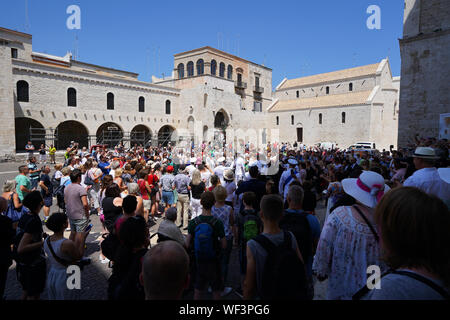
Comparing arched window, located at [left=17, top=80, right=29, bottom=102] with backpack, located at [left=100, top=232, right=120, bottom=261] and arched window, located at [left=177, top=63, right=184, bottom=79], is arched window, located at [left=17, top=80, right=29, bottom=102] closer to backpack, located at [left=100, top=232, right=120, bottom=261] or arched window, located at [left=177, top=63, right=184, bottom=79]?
arched window, located at [left=177, top=63, right=184, bottom=79]

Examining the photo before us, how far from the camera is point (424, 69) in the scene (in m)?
14.2

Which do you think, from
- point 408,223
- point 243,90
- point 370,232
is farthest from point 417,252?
point 243,90

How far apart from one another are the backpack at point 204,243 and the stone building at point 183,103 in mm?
24514

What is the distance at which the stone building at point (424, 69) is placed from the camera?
13.6 m

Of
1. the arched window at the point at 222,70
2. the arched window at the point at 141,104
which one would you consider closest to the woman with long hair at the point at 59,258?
the arched window at the point at 141,104

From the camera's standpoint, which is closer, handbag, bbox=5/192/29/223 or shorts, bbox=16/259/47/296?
→ shorts, bbox=16/259/47/296

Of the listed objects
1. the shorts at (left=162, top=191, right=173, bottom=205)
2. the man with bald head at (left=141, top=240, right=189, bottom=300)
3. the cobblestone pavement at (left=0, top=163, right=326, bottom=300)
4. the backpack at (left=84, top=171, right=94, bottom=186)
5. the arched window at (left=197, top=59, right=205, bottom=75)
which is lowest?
the cobblestone pavement at (left=0, top=163, right=326, bottom=300)

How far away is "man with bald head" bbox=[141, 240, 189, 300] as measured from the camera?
60.1 inches

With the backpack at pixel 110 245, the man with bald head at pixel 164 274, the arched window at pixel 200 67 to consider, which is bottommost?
the backpack at pixel 110 245

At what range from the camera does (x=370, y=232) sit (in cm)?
212

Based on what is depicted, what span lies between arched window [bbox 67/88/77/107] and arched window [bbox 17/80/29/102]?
11.0 feet

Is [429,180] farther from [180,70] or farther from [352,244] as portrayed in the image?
[180,70]

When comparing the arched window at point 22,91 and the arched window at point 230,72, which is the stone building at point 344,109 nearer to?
the arched window at point 230,72

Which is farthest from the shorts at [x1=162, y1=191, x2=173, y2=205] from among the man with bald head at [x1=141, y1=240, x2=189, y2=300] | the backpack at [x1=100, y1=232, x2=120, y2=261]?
the man with bald head at [x1=141, y1=240, x2=189, y2=300]
